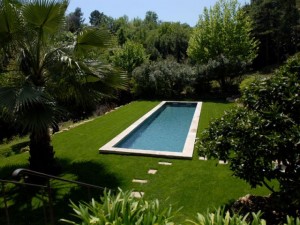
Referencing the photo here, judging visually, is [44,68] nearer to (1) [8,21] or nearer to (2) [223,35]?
(1) [8,21]

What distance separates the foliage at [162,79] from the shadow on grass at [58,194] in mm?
12578

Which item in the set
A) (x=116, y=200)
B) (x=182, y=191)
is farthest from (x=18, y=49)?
(x=116, y=200)

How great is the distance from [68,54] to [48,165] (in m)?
2.67

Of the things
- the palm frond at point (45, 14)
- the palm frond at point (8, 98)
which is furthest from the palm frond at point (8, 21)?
the palm frond at point (8, 98)

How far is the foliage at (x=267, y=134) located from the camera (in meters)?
4.40

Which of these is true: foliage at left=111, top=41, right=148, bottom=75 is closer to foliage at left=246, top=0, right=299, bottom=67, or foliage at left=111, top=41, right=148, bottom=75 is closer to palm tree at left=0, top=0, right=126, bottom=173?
foliage at left=246, top=0, right=299, bottom=67

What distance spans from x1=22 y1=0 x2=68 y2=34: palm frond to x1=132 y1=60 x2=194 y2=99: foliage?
1349 centimetres

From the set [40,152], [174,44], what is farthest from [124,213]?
[174,44]

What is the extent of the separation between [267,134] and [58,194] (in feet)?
14.7

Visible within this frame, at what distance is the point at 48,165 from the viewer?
7.17 meters

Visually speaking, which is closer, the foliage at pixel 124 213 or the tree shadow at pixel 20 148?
the foliage at pixel 124 213

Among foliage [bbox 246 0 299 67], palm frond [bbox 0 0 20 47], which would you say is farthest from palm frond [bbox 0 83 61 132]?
foliage [bbox 246 0 299 67]

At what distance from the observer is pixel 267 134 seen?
4.49m

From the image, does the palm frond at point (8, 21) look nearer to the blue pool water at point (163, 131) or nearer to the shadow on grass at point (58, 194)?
the shadow on grass at point (58, 194)
